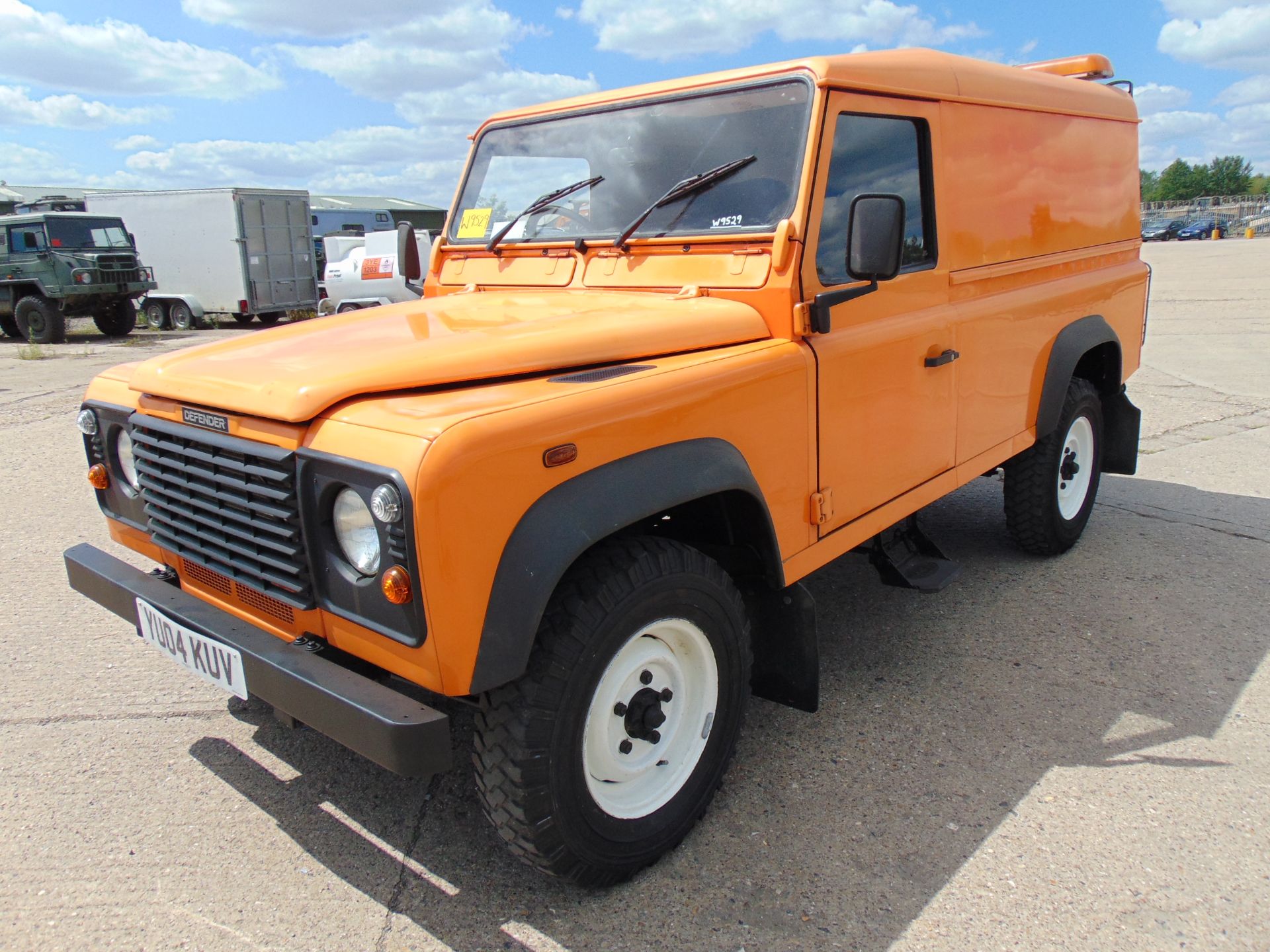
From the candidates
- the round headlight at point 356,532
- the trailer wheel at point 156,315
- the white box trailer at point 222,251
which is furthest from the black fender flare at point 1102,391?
the trailer wheel at point 156,315

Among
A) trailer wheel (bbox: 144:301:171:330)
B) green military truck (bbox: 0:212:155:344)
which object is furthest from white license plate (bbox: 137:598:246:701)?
trailer wheel (bbox: 144:301:171:330)

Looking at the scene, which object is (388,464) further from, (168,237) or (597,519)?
(168,237)

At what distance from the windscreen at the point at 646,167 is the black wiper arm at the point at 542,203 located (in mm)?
17

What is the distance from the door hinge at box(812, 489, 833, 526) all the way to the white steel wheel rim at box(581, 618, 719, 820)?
1.97 feet

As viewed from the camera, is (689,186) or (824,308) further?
(689,186)

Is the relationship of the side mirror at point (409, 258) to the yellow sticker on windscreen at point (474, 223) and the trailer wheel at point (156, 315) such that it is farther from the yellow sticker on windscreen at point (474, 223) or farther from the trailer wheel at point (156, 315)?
the trailer wheel at point (156, 315)

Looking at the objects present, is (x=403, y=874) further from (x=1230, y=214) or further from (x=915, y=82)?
(x=1230, y=214)

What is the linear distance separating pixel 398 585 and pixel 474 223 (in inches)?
89.3

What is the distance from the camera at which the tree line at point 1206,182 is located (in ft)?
324

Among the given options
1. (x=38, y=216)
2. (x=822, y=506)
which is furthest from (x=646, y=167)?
(x=38, y=216)

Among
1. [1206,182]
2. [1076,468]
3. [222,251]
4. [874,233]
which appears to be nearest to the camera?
[874,233]

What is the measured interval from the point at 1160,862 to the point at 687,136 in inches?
104

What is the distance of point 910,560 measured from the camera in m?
3.84

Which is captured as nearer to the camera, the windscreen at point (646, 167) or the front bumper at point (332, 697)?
the front bumper at point (332, 697)
